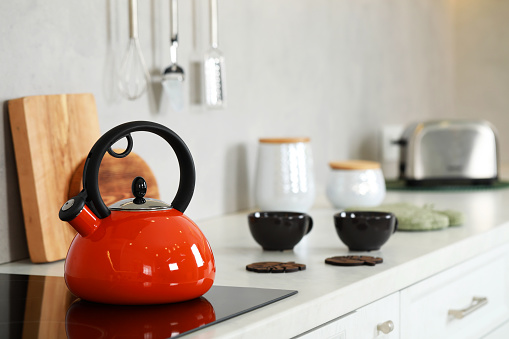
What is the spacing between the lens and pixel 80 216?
0.77m

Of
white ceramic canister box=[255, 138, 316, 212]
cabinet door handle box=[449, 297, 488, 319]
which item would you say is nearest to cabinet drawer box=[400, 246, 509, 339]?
cabinet door handle box=[449, 297, 488, 319]

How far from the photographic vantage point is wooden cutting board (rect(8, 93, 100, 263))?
107 cm

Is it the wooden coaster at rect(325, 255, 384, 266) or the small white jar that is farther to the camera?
the small white jar

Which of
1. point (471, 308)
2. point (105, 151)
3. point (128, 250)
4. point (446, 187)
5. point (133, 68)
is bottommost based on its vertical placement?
point (471, 308)

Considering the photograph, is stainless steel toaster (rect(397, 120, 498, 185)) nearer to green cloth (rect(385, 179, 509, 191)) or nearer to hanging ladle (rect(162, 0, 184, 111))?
green cloth (rect(385, 179, 509, 191))

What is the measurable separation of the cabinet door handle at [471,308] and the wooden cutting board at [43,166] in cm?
65

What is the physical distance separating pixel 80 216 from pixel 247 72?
3.16 feet

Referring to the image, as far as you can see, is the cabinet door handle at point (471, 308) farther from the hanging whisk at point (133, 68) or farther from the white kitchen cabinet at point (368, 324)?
the hanging whisk at point (133, 68)

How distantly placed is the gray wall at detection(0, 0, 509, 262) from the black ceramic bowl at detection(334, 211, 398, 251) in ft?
1.49

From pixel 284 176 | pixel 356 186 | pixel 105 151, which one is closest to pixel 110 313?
pixel 105 151

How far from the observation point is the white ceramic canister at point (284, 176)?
1.58 meters

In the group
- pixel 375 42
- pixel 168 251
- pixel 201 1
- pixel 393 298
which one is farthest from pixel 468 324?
pixel 375 42

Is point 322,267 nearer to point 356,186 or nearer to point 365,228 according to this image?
point 365,228

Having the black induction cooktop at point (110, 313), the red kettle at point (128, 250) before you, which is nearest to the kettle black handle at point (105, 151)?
the red kettle at point (128, 250)
